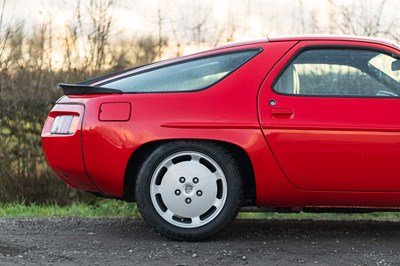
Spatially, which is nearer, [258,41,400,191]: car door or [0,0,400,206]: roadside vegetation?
[258,41,400,191]: car door

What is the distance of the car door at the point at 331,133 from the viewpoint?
5848 millimetres

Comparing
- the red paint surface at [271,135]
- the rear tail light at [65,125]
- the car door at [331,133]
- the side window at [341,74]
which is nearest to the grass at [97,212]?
the rear tail light at [65,125]

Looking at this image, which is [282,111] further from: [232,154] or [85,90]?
[85,90]

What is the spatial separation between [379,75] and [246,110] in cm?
104

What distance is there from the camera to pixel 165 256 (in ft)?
18.2

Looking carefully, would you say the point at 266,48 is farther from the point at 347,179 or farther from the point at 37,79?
the point at 37,79

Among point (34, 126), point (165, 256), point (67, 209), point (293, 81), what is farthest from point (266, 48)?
point (34, 126)

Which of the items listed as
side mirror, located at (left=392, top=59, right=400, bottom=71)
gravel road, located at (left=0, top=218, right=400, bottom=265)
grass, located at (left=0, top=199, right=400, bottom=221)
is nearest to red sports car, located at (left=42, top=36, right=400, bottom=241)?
side mirror, located at (left=392, top=59, right=400, bottom=71)

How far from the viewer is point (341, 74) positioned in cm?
608

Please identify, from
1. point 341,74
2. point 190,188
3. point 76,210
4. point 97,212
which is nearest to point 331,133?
point 341,74

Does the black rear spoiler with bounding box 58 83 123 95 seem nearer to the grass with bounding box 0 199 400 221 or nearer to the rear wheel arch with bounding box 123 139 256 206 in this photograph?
the rear wheel arch with bounding box 123 139 256 206

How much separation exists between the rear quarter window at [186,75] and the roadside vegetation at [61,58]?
2620 mm

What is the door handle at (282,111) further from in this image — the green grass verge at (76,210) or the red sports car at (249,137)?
the green grass verge at (76,210)

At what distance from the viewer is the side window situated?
19.7 ft
